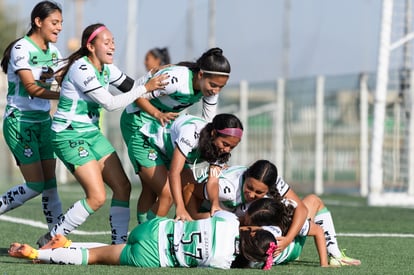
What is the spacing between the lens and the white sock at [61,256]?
7.48m

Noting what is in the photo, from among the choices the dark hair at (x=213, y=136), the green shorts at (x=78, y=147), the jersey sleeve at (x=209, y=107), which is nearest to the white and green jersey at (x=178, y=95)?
the jersey sleeve at (x=209, y=107)

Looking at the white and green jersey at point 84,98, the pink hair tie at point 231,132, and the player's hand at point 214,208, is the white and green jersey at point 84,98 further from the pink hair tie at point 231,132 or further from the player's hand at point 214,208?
the player's hand at point 214,208

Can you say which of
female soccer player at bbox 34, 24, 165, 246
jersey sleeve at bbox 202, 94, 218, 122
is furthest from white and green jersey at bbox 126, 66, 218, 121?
female soccer player at bbox 34, 24, 165, 246

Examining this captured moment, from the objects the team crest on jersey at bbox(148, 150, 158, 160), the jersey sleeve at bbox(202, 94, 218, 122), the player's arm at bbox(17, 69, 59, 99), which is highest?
the player's arm at bbox(17, 69, 59, 99)

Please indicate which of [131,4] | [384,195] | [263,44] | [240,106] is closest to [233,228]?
[384,195]

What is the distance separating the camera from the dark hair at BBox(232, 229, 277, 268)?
7.21 m

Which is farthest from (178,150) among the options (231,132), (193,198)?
(193,198)

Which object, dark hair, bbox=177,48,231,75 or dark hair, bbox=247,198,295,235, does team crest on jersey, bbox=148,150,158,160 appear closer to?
dark hair, bbox=177,48,231,75

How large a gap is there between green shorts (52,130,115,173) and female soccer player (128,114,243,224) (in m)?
0.37

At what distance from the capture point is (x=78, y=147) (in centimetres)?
836

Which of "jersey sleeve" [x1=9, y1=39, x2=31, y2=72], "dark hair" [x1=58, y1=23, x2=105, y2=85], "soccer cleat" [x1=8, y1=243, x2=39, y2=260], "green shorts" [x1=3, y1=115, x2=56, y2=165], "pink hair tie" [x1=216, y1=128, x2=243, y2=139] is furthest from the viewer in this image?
"green shorts" [x1=3, y1=115, x2=56, y2=165]

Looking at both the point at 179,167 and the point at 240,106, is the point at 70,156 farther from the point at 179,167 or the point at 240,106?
the point at 240,106

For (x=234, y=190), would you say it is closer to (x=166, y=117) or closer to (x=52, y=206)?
(x=166, y=117)

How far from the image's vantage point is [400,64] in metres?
17.9
